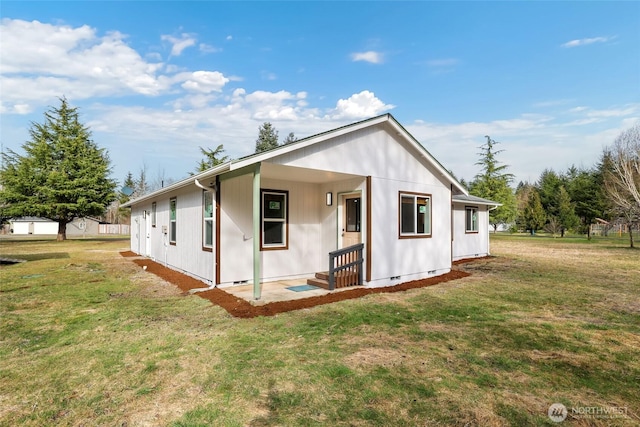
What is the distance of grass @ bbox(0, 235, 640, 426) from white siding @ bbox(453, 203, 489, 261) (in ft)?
24.0

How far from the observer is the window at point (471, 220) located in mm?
14531

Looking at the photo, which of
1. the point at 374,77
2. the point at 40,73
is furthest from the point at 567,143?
the point at 40,73

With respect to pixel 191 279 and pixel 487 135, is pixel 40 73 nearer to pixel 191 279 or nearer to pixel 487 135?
pixel 191 279

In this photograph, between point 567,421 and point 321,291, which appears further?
point 321,291

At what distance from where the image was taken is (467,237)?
569 inches

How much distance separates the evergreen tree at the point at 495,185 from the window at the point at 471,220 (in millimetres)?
16713

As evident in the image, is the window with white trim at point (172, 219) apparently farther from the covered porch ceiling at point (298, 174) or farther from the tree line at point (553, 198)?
the tree line at point (553, 198)

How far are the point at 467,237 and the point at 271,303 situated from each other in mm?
11544

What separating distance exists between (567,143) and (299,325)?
17.9 metres

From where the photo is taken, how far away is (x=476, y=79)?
12.9 meters

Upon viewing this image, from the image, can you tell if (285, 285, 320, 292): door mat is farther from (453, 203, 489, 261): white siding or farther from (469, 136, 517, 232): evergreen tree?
(469, 136, 517, 232): evergreen tree

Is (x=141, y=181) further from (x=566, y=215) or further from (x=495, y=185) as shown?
(x=566, y=215)

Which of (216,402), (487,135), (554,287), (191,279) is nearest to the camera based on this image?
(216,402)

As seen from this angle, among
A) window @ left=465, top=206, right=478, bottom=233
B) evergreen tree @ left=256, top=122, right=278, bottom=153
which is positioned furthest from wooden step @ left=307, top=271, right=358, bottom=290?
evergreen tree @ left=256, top=122, right=278, bottom=153
